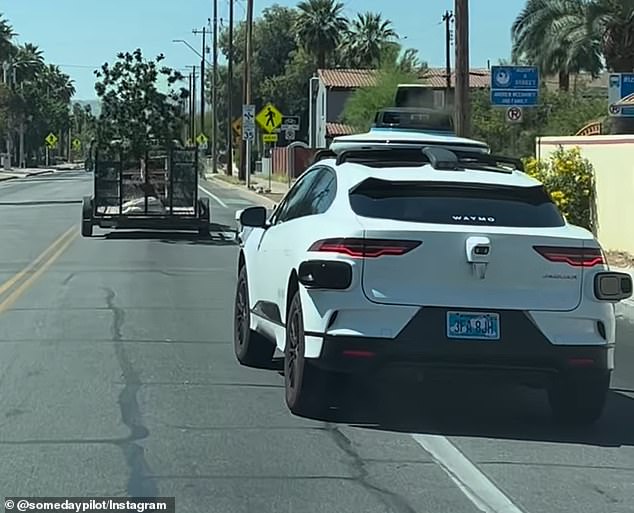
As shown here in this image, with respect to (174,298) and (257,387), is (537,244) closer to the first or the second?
(257,387)

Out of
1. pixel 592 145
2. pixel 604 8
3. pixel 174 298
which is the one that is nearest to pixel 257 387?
pixel 174 298

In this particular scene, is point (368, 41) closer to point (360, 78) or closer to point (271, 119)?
point (360, 78)

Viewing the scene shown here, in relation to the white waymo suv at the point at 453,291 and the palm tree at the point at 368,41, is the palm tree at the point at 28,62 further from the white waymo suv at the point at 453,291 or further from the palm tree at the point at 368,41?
the white waymo suv at the point at 453,291

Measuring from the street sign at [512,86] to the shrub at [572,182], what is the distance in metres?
3.65

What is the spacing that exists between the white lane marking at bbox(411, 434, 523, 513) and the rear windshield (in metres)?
1.47

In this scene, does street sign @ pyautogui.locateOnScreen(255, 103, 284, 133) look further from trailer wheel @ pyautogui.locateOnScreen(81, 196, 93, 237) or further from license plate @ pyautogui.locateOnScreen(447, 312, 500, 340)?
license plate @ pyautogui.locateOnScreen(447, 312, 500, 340)

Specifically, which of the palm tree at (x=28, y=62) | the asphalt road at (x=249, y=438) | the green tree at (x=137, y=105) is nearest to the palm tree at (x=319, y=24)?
the palm tree at (x=28, y=62)

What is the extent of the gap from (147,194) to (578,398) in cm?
1859

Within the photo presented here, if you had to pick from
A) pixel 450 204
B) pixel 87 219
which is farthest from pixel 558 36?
pixel 450 204

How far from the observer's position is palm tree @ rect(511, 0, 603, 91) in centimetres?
5019

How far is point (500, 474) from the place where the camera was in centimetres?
701

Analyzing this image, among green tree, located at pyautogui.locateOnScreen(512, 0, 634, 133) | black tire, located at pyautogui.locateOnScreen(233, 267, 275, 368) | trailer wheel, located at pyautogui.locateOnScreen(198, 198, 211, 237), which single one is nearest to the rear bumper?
black tire, located at pyautogui.locateOnScreen(233, 267, 275, 368)

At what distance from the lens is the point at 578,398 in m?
8.20

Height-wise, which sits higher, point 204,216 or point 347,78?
point 347,78
